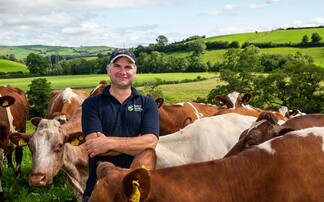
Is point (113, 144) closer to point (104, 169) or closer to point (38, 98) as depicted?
point (104, 169)

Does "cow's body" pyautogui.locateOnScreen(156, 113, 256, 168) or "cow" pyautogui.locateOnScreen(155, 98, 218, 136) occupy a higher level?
"cow's body" pyautogui.locateOnScreen(156, 113, 256, 168)

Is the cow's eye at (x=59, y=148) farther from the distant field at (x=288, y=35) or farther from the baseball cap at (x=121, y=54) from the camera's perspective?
the distant field at (x=288, y=35)

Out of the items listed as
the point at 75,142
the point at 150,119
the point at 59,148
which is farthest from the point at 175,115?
the point at 150,119

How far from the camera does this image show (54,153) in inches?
266

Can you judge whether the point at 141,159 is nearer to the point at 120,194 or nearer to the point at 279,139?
the point at 120,194

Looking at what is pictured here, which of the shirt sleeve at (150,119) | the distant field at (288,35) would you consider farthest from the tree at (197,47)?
the shirt sleeve at (150,119)

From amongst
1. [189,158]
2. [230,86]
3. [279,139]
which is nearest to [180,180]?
[279,139]

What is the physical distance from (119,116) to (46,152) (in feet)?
9.44

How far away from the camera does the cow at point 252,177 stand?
11.1 ft

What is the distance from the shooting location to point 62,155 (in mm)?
6980

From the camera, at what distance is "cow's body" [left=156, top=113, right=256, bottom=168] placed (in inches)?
232

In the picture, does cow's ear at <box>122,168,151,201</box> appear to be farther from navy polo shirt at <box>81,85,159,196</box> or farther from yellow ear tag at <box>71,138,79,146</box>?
yellow ear tag at <box>71,138,79,146</box>

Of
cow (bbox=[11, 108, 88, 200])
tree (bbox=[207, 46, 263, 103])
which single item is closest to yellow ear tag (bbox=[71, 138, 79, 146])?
cow (bbox=[11, 108, 88, 200])

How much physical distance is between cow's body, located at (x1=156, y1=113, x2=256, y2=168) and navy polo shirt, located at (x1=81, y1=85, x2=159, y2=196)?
159cm
